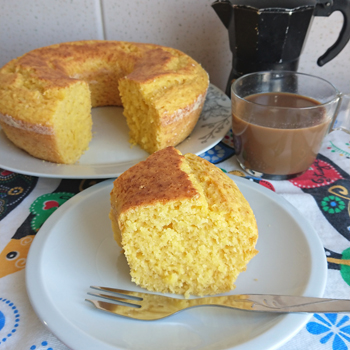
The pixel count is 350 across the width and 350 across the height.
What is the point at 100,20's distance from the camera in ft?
8.03

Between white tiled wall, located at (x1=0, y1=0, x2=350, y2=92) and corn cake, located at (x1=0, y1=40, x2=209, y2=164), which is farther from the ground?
white tiled wall, located at (x1=0, y1=0, x2=350, y2=92)

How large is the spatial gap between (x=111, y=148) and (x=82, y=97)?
367mm

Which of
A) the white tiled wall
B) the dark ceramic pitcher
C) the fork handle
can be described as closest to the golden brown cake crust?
the fork handle

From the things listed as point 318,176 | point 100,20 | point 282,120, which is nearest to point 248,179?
point 282,120

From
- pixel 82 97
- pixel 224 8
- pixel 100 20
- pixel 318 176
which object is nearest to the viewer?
pixel 318 176

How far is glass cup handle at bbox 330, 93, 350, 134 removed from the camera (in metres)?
1.78

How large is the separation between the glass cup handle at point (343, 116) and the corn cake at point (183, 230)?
2.79 ft

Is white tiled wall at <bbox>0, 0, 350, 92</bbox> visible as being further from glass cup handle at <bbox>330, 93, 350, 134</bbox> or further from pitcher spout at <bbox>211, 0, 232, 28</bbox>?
glass cup handle at <bbox>330, 93, 350, 134</bbox>

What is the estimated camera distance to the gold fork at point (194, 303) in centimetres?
100

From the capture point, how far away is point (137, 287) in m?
1.24

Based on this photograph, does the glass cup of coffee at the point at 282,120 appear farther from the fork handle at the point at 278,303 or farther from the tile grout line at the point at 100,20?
the tile grout line at the point at 100,20

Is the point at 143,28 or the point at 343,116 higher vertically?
the point at 143,28

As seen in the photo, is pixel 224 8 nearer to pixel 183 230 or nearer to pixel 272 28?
pixel 272 28

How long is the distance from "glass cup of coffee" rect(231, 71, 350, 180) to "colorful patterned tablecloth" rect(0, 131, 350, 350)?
0.09 metres
